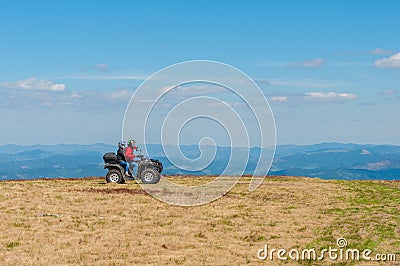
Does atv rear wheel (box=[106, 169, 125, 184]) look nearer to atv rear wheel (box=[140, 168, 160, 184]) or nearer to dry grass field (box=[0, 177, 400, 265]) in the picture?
atv rear wheel (box=[140, 168, 160, 184])

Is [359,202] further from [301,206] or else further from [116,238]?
[116,238]

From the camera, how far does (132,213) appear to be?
22.1 metres

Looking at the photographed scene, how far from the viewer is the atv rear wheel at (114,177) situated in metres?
32.9

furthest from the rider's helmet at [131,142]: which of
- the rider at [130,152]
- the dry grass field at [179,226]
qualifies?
the dry grass field at [179,226]

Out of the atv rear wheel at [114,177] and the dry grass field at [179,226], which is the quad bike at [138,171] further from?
the dry grass field at [179,226]

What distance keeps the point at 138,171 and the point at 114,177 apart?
77.0 inches

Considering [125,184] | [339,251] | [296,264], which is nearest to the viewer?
[296,264]

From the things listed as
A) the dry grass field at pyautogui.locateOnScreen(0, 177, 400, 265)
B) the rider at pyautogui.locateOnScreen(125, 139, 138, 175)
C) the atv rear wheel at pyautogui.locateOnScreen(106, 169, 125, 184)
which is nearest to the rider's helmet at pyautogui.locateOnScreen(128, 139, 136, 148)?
the rider at pyautogui.locateOnScreen(125, 139, 138, 175)

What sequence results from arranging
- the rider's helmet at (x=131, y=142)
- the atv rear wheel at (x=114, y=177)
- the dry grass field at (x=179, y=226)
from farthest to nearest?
the atv rear wheel at (x=114, y=177), the rider's helmet at (x=131, y=142), the dry grass field at (x=179, y=226)

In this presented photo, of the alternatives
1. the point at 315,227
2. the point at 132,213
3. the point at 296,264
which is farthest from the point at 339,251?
the point at 132,213

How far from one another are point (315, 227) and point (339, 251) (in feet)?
13.3

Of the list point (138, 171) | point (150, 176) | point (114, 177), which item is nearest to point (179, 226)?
point (150, 176)

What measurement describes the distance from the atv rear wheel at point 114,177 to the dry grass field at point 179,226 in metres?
2.41

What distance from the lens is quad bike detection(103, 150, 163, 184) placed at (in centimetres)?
3206
